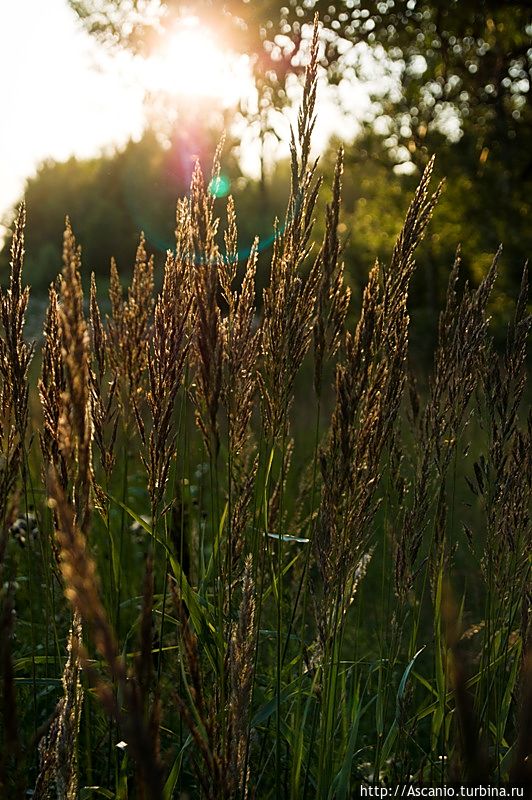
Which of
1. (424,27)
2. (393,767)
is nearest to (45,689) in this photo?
(393,767)

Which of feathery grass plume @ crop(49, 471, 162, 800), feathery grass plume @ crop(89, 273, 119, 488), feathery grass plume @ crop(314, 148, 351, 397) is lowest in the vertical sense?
feathery grass plume @ crop(49, 471, 162, 800)

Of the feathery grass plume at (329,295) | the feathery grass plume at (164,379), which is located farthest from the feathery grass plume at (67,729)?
the feathery grass plume at (329,295)

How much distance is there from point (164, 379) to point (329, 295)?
17.7 inches

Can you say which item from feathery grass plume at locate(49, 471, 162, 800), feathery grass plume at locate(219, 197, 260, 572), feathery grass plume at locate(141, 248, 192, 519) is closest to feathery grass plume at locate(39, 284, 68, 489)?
feathery grass plume at locate(141, 248, 192, 519)

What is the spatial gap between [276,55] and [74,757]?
9463 millimetres

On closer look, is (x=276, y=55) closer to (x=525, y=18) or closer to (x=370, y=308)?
(x=525, y=18)

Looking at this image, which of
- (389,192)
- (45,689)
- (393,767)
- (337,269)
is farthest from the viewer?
(389,192)

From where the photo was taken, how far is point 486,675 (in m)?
2.08

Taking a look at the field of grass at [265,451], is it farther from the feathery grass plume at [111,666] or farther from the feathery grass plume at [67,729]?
the feathery grass plume at [111,666]

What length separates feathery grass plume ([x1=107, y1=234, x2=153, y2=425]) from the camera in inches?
75.1

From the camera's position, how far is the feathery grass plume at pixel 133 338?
1.91 metres

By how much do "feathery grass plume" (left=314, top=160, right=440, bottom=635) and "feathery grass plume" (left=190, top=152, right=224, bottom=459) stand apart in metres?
0.23

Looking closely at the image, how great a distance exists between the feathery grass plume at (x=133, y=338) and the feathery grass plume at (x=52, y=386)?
18cm

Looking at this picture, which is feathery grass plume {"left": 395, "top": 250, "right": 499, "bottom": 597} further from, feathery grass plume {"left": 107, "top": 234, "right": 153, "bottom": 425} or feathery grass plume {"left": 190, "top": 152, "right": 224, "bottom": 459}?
feathery grass plume {"left": 107, "top": 234, "right": 153, "bottom": 425}
